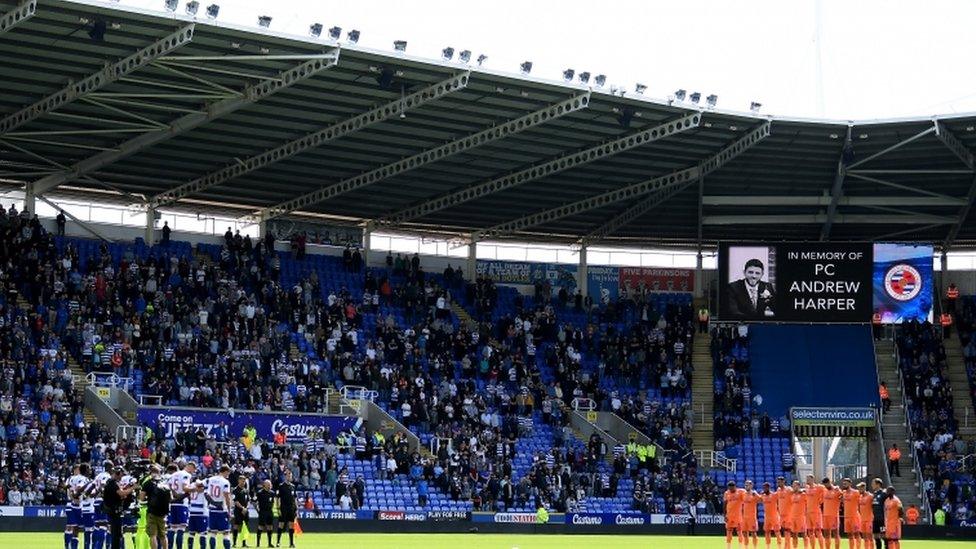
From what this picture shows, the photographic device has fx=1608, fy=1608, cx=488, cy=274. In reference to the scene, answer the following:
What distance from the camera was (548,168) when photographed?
189 feet

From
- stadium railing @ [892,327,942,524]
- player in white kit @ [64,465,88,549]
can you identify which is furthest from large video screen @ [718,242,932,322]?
player in white kit @ [64,465,88,549]

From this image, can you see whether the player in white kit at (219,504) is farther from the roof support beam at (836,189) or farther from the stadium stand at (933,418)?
the stadium stand at (933,418)

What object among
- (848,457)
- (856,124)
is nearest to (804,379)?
(848,457)

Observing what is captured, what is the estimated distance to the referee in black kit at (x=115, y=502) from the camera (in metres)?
27.5

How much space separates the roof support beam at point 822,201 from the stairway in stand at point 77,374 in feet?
81.8

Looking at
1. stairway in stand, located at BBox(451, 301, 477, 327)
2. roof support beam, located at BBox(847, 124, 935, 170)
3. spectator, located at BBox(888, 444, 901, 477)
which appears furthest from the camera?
stairway in stand, located at BBox(451, 301, 477, 327)

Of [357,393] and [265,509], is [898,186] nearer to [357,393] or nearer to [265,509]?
[357,393]

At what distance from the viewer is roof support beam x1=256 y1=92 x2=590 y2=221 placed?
50.7 metres

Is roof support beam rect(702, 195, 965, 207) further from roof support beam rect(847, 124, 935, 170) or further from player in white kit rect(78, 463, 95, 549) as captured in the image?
player in white kit rect(78, 463, 95, 549)

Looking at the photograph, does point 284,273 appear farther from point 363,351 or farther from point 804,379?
point 804,379

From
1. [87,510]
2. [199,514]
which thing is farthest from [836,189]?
[87,510]

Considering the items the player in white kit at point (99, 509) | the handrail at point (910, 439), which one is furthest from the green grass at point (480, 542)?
the player in white kit at point (99, 509)

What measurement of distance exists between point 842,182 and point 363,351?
750 inches

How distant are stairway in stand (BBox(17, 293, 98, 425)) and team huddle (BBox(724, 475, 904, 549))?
66.5 ft
